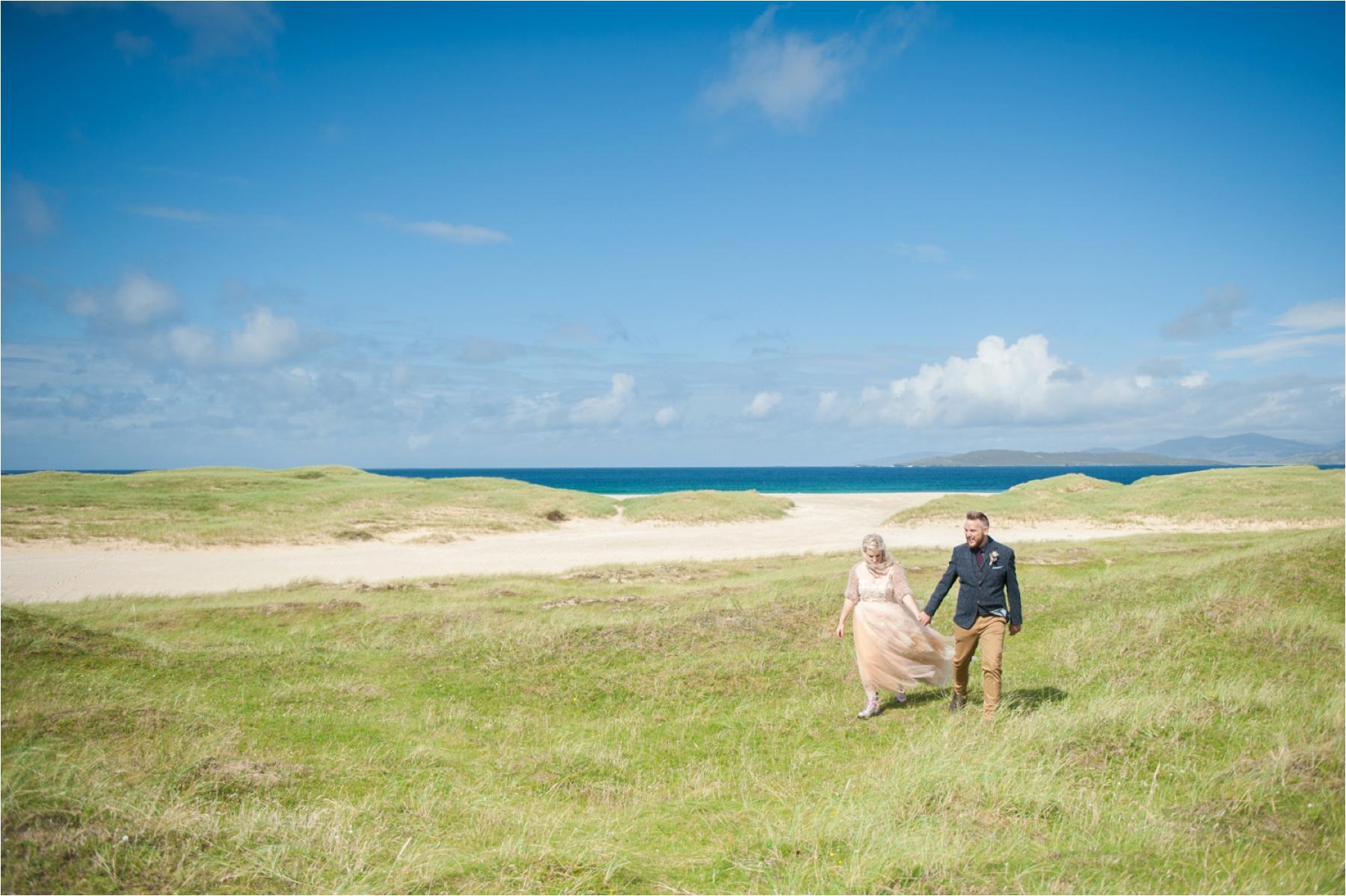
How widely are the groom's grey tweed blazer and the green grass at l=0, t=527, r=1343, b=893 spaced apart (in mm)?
1505

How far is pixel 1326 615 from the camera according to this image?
17641 millimetres

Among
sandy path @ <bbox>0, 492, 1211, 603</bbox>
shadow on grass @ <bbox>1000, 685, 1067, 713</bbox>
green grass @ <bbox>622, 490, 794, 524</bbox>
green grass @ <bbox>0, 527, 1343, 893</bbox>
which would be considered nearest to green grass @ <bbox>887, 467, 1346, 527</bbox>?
sandy path @ <bbox>0, 492, 1211, 603</bbox>

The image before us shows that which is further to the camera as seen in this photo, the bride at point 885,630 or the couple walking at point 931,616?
the bride at point 885,630

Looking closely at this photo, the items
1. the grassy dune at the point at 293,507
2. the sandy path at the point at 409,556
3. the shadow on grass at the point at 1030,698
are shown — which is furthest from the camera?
the grassy dune at the point at 293,507

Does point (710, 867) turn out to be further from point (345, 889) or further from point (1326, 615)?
point (1326, 615)

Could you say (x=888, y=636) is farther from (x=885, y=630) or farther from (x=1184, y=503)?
(x=1184, y=503)

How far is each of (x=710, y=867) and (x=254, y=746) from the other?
676cm

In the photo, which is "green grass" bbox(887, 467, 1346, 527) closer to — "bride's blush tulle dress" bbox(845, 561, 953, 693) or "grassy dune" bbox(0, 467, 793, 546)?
"grassy dune" bbox(0, 467, 793, 546)

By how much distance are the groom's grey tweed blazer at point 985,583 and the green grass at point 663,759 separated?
150cm

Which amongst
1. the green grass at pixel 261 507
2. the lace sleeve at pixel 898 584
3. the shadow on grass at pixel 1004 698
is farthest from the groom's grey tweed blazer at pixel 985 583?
the green grass at pixel 261 507

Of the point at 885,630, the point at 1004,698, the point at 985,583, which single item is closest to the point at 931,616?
the point at 885,630

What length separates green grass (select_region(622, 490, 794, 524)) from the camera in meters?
67.7

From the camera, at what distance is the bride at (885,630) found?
37.8 ft

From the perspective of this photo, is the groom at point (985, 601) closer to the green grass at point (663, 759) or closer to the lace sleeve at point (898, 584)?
the lace sleeve at point (898, 584)
